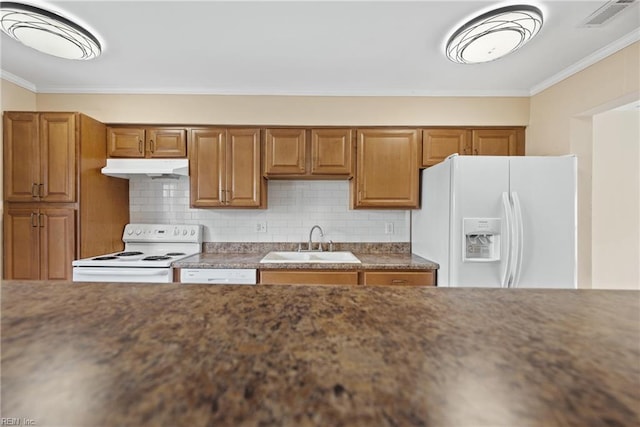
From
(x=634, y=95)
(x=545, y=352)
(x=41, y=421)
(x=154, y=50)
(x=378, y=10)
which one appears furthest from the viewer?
(x=154, y=50)

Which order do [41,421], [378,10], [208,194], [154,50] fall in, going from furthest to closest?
[208,194] < [154,50] < [378,10] < [41,421]

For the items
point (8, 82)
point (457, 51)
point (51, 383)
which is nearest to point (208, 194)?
point (8, 82)

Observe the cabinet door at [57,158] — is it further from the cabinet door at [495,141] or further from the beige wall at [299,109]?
the cabinet door at [495,141]

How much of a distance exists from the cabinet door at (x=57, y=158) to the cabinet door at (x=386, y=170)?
2.39 m

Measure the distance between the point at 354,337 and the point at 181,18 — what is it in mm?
2100

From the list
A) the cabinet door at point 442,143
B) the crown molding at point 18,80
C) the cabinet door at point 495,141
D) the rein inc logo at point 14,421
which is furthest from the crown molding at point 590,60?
the crown molding at point 18,80

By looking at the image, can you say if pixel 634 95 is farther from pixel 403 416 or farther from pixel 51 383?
pixel 51 383

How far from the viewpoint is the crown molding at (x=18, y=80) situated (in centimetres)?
247

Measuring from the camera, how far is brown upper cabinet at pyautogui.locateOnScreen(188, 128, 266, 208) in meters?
2.79

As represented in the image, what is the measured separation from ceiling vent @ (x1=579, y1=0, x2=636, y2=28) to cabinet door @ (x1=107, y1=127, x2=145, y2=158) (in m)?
3.45

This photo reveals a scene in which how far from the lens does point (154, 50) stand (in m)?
2.14

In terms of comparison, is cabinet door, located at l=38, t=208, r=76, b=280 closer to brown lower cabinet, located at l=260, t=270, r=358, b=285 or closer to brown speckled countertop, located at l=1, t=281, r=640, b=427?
brown lower cabinet, located at l=260, t=270, r=358, b=285

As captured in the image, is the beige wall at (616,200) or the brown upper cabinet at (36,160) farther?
the beige wall at (616,200)

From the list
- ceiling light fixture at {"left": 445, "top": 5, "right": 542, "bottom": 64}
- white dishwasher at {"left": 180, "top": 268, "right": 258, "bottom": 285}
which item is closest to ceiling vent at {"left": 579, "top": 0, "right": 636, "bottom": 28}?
ceiling light fixture at {"left": 445, "top": 5, "right": 542, "bottom": 64}
